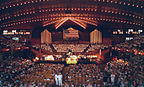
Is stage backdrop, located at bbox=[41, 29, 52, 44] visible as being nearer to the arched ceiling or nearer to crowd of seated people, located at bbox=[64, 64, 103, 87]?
the arched ceiling

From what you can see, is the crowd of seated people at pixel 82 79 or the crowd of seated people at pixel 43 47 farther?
the crowd of seated people at pixel 43 47

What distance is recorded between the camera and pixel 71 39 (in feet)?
136

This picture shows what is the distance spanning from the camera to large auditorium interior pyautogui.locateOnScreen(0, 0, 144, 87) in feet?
79.0

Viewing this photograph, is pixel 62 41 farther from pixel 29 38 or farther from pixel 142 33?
pixel 142 33

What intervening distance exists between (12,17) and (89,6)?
16.0 metres

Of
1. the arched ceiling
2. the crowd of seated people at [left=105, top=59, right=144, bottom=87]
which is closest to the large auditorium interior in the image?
the arched ceiling

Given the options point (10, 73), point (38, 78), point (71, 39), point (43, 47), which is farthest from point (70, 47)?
point (38, 78)

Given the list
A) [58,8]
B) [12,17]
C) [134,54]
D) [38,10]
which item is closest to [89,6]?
[58,8]

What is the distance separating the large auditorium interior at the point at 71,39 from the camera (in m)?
24.1

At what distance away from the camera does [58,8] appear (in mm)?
31906

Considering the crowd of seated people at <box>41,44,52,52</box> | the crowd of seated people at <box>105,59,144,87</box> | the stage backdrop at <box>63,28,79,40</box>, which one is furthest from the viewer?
the stage backdrop at <box>63,28,79,40</box>

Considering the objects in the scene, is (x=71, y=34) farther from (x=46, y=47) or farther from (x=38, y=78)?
(x=38, y=78)

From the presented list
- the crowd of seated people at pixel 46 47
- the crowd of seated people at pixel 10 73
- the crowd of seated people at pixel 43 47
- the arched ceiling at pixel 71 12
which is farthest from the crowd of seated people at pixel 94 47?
the crowd of seated people at pixel 10 73

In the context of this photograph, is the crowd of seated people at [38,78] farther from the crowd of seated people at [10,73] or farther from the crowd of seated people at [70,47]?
the crowd of seated people at [70,47]
